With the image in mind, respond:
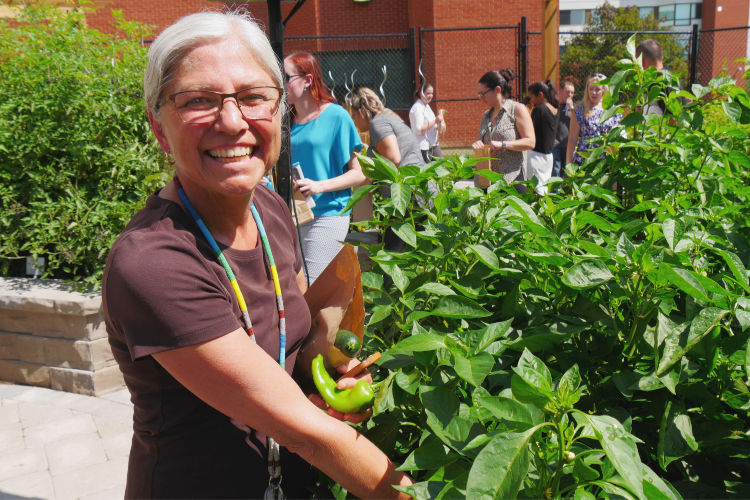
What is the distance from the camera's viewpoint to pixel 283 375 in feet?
3.99

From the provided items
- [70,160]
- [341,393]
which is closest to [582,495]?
[341,393]

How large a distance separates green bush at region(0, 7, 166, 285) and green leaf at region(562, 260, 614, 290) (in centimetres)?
368

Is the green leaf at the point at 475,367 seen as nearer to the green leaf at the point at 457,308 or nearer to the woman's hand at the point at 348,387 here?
the green leaf at the point at 457,308

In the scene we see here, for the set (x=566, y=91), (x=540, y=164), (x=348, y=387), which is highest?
(x=566, y=91)

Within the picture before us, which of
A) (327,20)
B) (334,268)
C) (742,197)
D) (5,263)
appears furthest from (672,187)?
(327,20)

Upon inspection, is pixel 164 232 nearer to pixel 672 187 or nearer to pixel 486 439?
pixel 486 439

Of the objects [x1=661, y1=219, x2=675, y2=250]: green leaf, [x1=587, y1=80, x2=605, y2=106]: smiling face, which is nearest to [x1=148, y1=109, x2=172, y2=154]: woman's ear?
[x1=661, y1=219, x2=675, y2=250]: green leaf

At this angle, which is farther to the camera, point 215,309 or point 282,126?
point 282,126

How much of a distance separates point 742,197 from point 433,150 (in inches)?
298

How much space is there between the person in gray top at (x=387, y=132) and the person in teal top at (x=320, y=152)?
→ 0.55m

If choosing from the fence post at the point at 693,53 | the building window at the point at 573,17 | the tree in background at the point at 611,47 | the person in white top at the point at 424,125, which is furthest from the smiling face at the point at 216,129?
the building window at the point at 573,17

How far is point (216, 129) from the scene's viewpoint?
135cm

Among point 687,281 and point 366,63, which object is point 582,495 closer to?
point 687,281

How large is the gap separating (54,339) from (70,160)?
1.24 m
